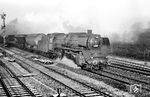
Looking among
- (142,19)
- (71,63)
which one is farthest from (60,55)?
(142,19)

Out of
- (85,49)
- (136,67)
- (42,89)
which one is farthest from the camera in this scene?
(136,67)

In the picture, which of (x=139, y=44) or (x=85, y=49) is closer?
(x=85, y=49)

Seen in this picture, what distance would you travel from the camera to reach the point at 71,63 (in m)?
18.0

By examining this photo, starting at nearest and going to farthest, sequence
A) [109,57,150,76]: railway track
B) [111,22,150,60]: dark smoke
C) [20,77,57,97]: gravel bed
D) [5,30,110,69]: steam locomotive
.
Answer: [20,77,57,97]: gravel bed
[109,57,150,76]: railway track
[5,30,110,69]: steam locomotive
[111,22,150,60]: dark smoke

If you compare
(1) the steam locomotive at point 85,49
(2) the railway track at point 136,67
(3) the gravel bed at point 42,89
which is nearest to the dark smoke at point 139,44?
(2) the railway track at point 136,67

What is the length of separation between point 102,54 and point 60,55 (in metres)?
4.75

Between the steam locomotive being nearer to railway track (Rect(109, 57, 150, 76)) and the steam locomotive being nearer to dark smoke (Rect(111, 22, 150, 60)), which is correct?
railway track (Rect(109, 57, 150, 76))

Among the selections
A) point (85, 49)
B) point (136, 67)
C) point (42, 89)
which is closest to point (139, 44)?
point (136, 67)

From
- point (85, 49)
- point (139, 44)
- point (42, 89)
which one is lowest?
point (42, 89)

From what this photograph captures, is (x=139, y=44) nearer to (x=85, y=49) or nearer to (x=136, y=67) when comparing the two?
(x=136, y=67)

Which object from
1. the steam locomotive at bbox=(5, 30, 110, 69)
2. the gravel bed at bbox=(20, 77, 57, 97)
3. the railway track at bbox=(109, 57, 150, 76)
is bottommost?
the gravel bed at bbox=(20, 77, 57, 97)

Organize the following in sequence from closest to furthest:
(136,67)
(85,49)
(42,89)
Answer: (42,89) → (85,49) → (136,67)

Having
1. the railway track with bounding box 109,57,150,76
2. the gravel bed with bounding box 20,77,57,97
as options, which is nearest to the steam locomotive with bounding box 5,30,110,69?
the railway track with bounding box 109,57,150,76

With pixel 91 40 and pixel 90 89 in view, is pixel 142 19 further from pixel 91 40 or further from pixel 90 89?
pixel 90 89
